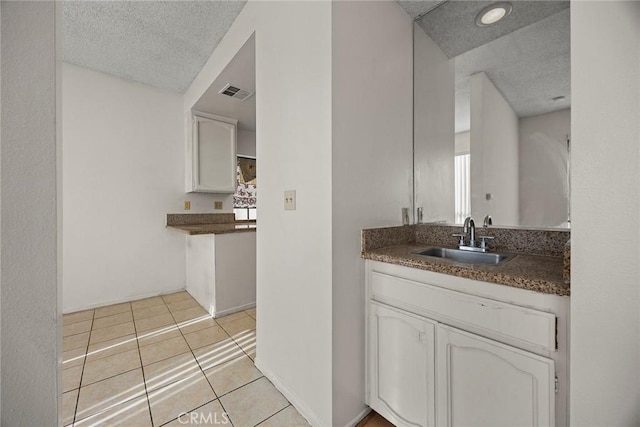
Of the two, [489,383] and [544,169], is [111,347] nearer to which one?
[489,383]

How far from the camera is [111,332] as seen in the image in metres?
2.24

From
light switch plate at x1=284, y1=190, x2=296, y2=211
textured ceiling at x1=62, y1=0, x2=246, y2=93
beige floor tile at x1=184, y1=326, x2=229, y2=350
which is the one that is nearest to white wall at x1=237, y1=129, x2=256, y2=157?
textured ceiling at x1=62, y1=0, x2=246, y2=93

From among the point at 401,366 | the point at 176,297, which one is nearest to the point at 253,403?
the point at 401,366

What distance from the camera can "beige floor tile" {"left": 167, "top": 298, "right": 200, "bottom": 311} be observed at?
9.07 ft

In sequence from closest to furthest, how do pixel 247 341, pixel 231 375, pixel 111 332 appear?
pixel 231 375
pixel 247 341
pixel 111 332

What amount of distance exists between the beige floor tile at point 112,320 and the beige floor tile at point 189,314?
40 centimetres

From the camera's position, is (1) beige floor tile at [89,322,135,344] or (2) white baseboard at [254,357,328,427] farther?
(1) beige floor tile at [89,322,135,344]

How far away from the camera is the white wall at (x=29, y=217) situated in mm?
488

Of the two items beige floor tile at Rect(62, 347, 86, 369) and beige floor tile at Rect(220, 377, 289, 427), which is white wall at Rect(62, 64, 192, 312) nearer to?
beige floor tile at Rect(62, 347, 86, 369)

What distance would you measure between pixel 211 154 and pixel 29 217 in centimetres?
287

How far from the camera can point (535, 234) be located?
1.33 meters

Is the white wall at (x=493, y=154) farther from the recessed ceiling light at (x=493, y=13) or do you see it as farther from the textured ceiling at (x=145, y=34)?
the textured ceiling at (x=145, y=34)

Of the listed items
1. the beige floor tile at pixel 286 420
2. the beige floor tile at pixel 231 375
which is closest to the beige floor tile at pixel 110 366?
the beige floor tile at pixel 231 375

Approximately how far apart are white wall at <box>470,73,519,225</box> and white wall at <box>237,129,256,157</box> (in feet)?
10.1
